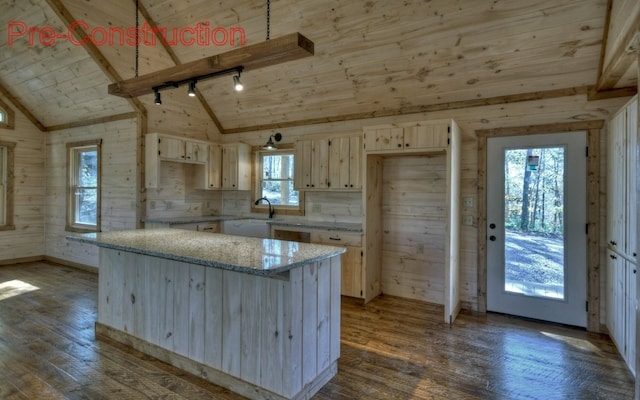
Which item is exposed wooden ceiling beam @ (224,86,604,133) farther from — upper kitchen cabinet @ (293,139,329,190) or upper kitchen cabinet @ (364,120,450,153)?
upper kitchen cabinet @ (364,120,450,153)

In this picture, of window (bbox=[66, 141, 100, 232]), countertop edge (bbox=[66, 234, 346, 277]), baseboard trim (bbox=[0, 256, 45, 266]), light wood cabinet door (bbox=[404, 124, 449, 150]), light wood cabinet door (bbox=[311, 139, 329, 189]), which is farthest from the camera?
baseboard trim (bbox=[0, 256, 45, 266])

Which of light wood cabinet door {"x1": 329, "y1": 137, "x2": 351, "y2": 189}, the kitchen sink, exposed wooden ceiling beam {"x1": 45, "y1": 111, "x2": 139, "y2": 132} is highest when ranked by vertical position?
exposed wooden ceiling beam {"x1": 45, "y1": 111, "x2": 139, "y2": 132}

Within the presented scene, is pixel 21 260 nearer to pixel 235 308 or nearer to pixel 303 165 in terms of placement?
pixel 303 165

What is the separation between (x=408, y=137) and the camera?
3.88 m

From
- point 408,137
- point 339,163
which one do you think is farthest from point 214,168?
point 408,137

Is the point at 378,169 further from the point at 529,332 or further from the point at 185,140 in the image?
the point at 185,140

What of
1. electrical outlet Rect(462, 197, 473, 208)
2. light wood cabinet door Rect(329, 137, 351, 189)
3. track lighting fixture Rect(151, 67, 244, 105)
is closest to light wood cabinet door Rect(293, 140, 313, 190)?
light wood cabinet door Rect(329, 137, 351, 189)

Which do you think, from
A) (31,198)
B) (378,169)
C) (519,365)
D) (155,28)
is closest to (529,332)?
(519,365)

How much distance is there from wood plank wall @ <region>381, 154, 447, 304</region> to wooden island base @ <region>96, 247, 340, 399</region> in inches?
83.4

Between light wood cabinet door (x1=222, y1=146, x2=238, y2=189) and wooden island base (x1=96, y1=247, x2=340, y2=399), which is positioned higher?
light wood cabinet door (x1=222, y1=146, x2=238, y2=189)

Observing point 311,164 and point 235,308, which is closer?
point 235,308

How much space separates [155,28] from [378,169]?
3.41 meters

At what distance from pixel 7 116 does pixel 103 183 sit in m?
2.35

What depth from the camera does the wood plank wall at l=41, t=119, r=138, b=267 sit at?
17.0 ft
